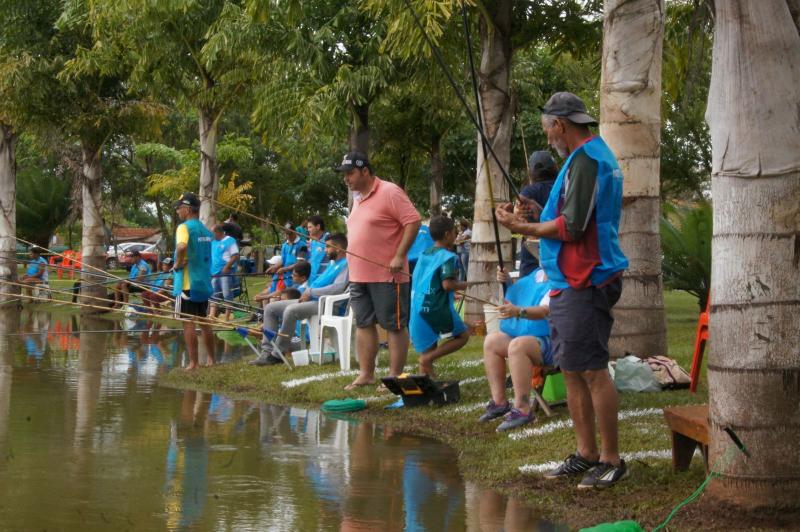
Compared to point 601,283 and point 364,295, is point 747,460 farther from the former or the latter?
point 364,295

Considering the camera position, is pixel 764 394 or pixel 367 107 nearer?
pixel 764 394

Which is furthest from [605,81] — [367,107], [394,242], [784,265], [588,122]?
[367,107]

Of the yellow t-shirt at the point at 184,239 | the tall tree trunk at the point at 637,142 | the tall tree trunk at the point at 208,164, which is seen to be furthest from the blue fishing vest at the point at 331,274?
the tall tree trunk at the point at 208,164

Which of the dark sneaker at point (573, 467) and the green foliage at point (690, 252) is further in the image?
the green foliage at point (690, 252)

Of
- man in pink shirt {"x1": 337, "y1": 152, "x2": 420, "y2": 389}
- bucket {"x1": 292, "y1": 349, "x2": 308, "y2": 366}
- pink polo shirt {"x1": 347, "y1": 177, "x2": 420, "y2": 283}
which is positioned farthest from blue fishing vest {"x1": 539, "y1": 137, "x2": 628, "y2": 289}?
bucket {"x1": 292, "y1": 349, "x2": 308, "y2": 366}

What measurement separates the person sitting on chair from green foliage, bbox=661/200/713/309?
9.18 m

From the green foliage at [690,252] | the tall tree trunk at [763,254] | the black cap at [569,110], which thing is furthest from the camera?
the green foliage at [690,252]

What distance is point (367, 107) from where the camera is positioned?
19.1m

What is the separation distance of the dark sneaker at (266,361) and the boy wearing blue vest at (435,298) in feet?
9.60

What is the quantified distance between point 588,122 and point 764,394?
5.75 feet

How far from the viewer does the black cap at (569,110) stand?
21.0 ft

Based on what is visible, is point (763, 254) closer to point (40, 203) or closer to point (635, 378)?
point (635, 378)

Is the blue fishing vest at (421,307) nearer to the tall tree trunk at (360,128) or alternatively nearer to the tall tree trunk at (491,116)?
the tall tree trunk at (491,116)

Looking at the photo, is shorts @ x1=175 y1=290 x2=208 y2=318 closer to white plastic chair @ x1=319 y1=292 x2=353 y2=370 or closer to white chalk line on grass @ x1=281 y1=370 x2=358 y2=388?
white plastic chair @ x1=319 y1=292 x2=353 y2=370
